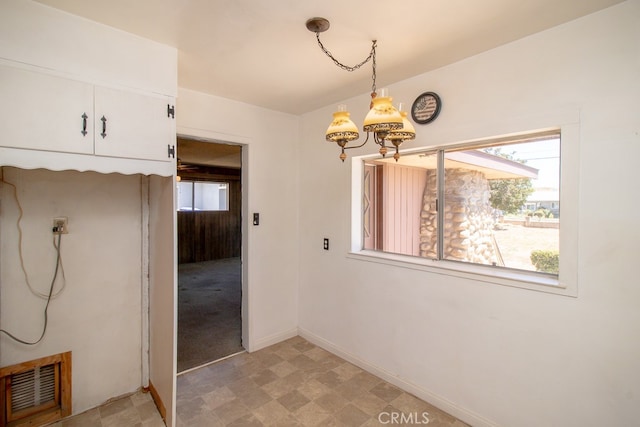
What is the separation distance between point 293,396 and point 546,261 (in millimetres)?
2057

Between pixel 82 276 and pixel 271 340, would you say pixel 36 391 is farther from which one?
pixel 271 340

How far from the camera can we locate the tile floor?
2.11 m

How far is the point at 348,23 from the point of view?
5.56ft

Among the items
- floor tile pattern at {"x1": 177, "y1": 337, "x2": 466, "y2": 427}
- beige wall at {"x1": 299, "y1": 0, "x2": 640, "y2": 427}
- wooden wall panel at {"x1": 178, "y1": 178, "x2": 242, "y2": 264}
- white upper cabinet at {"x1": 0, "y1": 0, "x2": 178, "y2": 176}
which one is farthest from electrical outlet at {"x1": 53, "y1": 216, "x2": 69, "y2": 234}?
wooden wall panel at {"x1": 178, "y1": 178, "x2": 242, "y2": 264}

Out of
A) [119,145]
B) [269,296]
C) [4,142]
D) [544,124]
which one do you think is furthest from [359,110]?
[4,142]

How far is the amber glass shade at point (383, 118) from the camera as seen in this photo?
1.43m

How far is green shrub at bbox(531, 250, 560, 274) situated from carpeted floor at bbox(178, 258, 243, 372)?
2.78 m

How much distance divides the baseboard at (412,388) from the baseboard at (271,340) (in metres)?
0.26

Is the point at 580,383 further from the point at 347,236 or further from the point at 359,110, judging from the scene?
the point at 359,110

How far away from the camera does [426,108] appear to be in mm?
2299

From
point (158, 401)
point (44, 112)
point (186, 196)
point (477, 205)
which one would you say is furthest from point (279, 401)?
point (186, 196)

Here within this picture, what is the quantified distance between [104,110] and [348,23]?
4.85ft

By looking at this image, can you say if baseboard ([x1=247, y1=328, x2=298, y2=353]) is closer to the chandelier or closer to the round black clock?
the chandelier

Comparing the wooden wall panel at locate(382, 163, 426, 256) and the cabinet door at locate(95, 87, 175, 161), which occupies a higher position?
the cabinet door at locate(95, 87, 175, 161)
